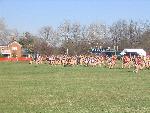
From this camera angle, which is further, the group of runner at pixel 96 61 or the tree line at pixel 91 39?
the tree line at pixel 91 39

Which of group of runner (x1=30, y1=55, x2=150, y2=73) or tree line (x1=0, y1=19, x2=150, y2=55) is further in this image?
tree line (x1=0, y1=19, x2=150, y2=55)

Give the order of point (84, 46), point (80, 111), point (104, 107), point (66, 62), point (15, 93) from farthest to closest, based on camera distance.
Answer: point (84, 46), point (66, 62), point (15, 93), point (104, 107), point (80, 111)

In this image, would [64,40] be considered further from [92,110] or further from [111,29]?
[92,110]

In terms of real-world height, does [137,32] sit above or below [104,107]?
above

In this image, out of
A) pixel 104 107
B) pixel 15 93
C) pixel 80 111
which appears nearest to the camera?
pixel 80 111

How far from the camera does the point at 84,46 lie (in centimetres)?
11169

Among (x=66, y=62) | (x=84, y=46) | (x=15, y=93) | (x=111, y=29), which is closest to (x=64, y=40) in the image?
(x=84, y=46)

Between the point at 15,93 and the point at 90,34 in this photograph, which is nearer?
the point at 15,93

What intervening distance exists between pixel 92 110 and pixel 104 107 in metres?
0.86

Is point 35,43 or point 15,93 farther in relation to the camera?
point 35,43

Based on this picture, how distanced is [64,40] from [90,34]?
8.95 meters

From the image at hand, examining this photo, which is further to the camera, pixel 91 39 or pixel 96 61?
pixel 91 39

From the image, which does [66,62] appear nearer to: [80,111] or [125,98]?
[125,98]

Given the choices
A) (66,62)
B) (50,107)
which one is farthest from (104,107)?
(66,62)
